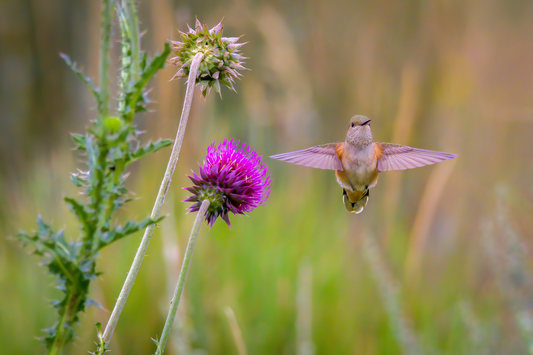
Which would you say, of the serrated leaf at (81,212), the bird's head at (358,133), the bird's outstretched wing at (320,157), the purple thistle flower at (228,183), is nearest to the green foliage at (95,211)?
the serrated leaf at (81,212)

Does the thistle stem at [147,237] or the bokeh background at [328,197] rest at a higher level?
the bokeh background at [328,197]

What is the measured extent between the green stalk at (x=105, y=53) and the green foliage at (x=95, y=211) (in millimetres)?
11

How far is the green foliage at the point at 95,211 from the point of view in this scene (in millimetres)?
1024

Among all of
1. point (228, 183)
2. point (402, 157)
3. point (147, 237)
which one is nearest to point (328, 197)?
point (402, 157)

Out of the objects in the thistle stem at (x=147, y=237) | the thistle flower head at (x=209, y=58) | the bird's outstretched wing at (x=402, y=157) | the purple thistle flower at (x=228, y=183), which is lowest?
the thistle stem at (x=147, y=237)

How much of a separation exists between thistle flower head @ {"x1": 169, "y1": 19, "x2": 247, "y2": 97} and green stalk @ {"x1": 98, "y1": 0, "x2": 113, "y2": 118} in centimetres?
51

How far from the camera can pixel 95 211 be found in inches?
41.6

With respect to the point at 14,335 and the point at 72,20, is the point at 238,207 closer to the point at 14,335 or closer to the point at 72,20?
the point at 14,335

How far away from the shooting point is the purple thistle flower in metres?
1.50

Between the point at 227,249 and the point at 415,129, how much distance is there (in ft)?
7.66

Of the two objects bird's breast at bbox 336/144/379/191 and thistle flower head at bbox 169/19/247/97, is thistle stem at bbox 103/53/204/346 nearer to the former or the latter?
thistle flower head at bbox 169/19/247/97

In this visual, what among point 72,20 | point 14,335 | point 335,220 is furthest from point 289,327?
point 72,20

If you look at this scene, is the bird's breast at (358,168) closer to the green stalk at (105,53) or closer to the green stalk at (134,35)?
the green stalk at (134,35)

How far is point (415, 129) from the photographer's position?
5234mm
